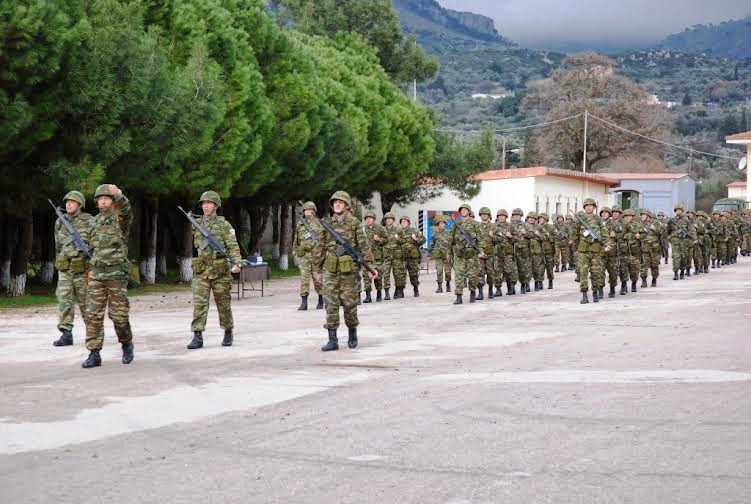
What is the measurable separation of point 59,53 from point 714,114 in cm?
16467

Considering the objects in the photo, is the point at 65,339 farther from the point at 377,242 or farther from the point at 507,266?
the point at 507,266

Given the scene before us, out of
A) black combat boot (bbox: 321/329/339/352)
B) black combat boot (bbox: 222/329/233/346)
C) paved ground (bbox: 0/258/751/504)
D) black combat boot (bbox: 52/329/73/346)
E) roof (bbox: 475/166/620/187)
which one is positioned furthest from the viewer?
roof (bbox: 475/166/620/187)

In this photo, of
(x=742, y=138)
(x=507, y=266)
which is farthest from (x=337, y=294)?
(x=742, y=138)

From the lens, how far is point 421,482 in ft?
23.6

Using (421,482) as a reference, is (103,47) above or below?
above

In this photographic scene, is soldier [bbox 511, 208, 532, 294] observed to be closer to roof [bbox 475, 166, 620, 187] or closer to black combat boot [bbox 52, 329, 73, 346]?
black combat boot [bbox 52, 329, 73, 346]

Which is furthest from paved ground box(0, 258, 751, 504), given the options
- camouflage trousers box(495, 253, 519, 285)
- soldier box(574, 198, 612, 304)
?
camouflage trousers box(495, 253, 519, 285)

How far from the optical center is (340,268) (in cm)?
1452

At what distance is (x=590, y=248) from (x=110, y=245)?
1286 centimetres

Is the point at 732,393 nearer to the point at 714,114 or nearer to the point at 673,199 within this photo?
the point at 673,199

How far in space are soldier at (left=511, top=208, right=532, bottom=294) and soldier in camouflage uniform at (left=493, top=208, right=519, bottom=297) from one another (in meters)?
0.48

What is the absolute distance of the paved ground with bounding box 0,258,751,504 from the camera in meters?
7.14

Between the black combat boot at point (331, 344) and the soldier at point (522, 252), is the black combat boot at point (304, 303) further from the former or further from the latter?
the black combat boot at point (331, 344)

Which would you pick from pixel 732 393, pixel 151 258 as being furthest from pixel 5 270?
pixel 732 393
